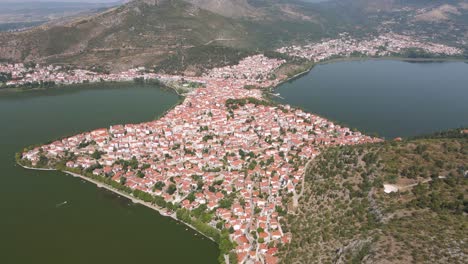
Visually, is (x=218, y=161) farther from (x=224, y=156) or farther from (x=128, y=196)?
(x=128, y=196)

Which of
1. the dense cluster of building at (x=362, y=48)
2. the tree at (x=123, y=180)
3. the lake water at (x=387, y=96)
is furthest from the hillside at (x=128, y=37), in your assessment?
the tree at (x=123, y=180)

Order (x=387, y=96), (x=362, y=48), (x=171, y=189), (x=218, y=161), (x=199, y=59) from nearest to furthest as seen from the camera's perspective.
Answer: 1. (x=171, y=189)
2. (x=218, y=161)
3. (x=387, y=96)
4. (x=199, y=59)
5. (x=362, y=48)

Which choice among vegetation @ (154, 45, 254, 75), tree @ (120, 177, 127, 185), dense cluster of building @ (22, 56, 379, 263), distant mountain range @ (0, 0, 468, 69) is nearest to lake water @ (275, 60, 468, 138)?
dense cluster of building @ (22, 56, 379, 263)

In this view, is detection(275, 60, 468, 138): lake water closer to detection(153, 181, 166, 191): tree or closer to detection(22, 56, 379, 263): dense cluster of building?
detection(22, 56, 379, 263): dense cluster of building

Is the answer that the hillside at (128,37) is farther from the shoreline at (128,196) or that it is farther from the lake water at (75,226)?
the shoreline at (128,196)

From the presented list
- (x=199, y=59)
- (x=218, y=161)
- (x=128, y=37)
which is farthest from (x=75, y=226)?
(x=128, y=37)

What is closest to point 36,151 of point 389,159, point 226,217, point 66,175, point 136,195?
point 66,175
